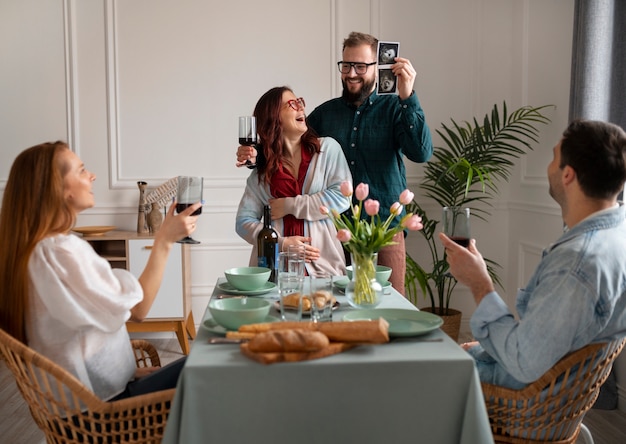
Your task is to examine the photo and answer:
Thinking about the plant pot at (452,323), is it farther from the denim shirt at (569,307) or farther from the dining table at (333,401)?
the dining table at (333,401)

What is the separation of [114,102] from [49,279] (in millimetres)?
3189

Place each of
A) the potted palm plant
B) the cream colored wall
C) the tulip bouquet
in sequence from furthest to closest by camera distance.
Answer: the cream colored wall < the potted palm plant < the tulip bouquet

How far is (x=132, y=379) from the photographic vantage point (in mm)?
1930

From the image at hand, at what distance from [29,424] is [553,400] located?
8.36ft

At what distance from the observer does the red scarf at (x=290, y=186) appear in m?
2.88

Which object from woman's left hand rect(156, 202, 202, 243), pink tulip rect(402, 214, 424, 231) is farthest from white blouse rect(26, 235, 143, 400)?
pink tulip rect(402, 214, 424, 231)

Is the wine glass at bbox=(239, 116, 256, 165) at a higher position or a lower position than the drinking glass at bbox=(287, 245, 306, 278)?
higher

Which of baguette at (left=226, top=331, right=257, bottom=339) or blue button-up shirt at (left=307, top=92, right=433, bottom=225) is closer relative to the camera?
baguette at (left=226, top=331, right=257, bottom=339)

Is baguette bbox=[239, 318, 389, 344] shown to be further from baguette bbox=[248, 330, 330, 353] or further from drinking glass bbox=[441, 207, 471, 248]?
drinking glass bbox=[441, 207, 471, 248]

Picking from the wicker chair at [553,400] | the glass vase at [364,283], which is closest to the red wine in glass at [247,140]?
the glass vase at [364,283]

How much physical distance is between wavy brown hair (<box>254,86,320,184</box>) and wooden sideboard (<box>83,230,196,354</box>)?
157 cm

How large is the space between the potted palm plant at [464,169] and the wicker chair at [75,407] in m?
2.64

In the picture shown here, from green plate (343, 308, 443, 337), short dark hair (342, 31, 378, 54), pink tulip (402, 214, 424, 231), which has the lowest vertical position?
green plate (343, 308, 443, 337)

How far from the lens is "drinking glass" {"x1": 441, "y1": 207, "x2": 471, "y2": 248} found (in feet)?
6.28
